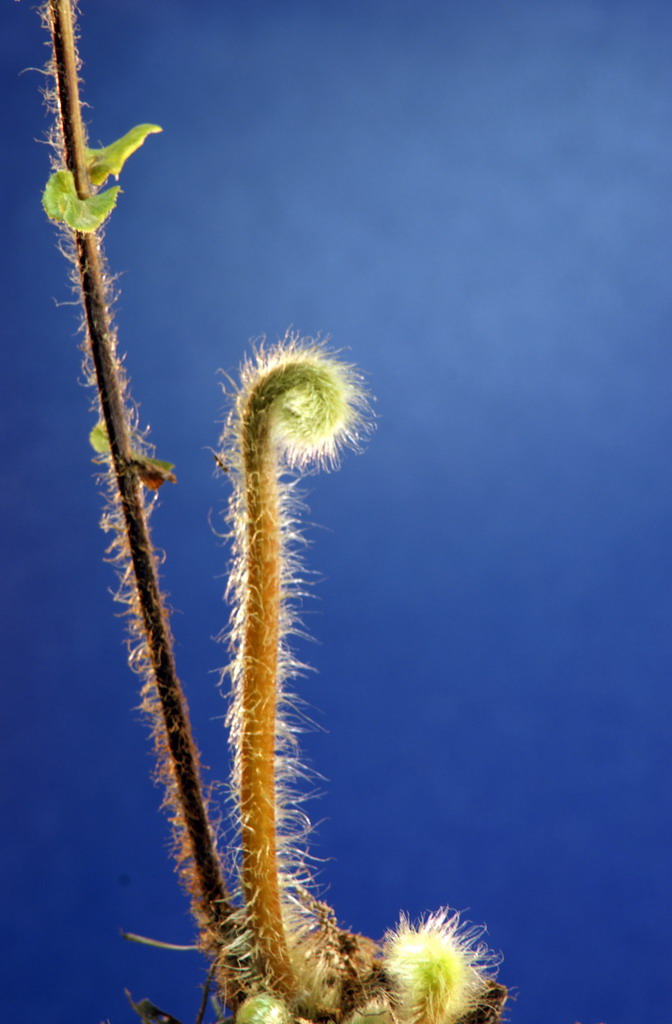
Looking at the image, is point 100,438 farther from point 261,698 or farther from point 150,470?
point 261,698

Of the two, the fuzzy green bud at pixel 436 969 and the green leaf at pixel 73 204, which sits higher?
the green leaf at pixel 73 204

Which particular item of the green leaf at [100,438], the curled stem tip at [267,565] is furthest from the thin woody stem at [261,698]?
the green leaf at [100,438]

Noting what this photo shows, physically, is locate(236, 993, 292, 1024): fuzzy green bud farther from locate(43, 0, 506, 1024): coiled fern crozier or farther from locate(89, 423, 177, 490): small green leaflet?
locate(89, 423, 177, 490): small green leaflet

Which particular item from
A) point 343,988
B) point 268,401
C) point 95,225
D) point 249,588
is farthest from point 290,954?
point 95,225

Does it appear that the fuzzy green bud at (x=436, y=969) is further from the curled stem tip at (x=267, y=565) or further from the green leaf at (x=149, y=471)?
the green leaf at (x=149, y=471)

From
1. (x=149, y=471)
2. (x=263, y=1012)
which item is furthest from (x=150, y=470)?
(x=263, y=1012)
